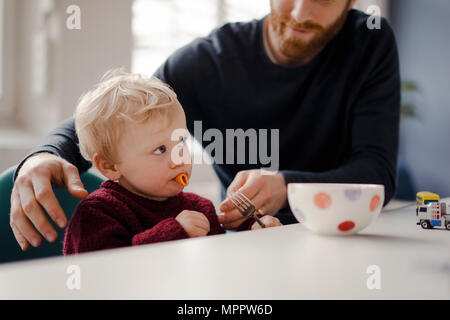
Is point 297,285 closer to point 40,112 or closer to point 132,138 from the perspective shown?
point 132,138

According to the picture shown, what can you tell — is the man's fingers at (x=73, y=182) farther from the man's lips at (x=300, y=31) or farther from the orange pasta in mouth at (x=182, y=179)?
Result: the man's lips at (x=300, y=31)

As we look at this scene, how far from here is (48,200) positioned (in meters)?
0.75

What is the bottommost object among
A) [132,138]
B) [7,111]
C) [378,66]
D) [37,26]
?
[7,111]

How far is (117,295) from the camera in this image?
353mm

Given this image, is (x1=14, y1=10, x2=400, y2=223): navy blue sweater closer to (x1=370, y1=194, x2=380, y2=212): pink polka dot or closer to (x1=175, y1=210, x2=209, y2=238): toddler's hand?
(x1=175, y1=210, x2=209, y2=238): toddler's hand

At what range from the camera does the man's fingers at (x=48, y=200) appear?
2.40 ft

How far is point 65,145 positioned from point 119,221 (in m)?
0.28

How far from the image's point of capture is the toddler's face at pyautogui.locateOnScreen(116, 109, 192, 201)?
2.89 feet

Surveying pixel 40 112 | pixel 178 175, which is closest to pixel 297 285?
pixel 178 175

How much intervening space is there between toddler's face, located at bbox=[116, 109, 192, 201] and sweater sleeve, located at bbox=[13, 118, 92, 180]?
0.17 meters

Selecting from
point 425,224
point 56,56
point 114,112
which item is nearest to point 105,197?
point 114,112

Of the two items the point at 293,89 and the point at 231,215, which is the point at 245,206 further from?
the point at 293,89

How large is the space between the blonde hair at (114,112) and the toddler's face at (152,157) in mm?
15

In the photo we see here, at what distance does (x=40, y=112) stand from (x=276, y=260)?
2.47m
